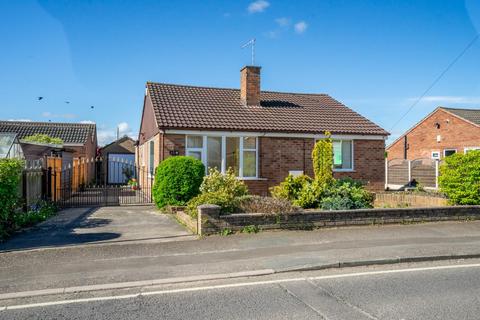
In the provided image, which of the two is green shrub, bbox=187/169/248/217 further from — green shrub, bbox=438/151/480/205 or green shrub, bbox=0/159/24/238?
green shrub, bbox=438/151/480/205

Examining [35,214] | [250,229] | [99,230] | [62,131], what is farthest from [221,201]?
[62,131]

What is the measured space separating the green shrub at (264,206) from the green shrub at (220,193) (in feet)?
0.71

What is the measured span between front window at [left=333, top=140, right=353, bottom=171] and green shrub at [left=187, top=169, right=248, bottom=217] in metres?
6.79

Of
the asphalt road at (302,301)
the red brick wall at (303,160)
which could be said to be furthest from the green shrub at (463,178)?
the asphalt road at (302,301)

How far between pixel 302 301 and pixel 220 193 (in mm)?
5960

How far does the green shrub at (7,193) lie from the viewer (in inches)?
380

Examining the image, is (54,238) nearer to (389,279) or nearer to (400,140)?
(389,279)

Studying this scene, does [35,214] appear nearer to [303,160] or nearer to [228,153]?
[228,153]

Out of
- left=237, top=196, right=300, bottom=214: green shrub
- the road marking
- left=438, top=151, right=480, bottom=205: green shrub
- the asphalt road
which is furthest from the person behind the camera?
left=438, top=151, right=480, bottom=205: green shrub

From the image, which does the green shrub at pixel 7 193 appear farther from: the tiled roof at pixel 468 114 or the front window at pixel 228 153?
the tiled roof at pixel 468 114

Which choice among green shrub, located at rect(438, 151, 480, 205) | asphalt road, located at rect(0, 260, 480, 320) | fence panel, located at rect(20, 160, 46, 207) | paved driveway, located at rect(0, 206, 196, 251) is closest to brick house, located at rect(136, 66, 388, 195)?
paved driveway, located at rect(0, 206, 196, 251)

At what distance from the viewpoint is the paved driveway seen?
9.43 m

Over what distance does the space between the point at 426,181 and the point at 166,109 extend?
1415cm

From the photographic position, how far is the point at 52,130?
1243 inches
